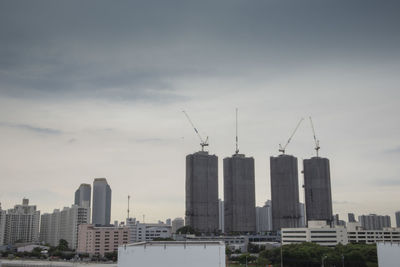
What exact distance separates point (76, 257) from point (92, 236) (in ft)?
33.4

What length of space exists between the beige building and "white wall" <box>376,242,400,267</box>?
11662 cm

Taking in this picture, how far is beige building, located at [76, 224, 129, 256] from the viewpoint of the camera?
149125 millimetres

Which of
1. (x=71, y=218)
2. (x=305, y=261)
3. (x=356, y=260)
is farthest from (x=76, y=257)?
(x=356, y=260)

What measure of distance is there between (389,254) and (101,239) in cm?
12101

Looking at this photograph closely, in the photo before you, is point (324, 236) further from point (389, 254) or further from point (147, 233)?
point (147, 233)

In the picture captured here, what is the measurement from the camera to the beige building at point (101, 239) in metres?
149

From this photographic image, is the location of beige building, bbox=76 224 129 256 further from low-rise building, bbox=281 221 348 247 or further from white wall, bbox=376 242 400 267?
white wall, bbox=376 242 400 267

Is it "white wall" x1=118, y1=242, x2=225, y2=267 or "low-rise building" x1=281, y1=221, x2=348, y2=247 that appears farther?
"low-rise building" x1=281, y1=221, x2=348, y2=247

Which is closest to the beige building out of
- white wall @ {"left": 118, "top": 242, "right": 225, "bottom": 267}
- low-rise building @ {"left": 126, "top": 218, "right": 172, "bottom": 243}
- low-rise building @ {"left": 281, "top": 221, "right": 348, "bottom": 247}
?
low-rise building @ {"left": 126, "top": 218, "right": 172, "bottom": 243}

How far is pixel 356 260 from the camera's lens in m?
85.3

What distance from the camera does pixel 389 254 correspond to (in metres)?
46.1

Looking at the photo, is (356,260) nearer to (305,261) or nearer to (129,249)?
(305,261)

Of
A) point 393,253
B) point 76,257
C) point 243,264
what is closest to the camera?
point 393,253

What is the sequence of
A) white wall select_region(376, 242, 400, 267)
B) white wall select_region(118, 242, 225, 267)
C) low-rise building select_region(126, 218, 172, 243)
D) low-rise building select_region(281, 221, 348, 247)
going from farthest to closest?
low-rise building select_region(126, 218, 172, 243)
low-rise building select_region(281, 221, 348, 247)
white wall select_region(376, 242, 400, 267)
white wall select_region(118, 242, 225, 267)
